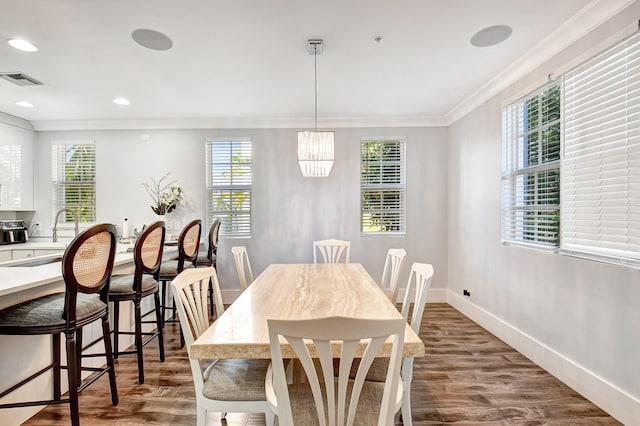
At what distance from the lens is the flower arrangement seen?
455cm

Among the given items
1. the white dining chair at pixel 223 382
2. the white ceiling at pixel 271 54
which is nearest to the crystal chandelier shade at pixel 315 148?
the white ceiling at pixel 271 54

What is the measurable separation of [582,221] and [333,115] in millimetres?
3082

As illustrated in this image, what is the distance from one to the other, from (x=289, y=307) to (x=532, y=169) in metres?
2.53

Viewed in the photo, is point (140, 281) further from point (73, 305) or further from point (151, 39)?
point (151, 39)

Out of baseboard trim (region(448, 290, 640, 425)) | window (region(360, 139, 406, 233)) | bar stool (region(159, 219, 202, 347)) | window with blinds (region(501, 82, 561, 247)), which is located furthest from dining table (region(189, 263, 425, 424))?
window (region(360, 139, 406, 233))

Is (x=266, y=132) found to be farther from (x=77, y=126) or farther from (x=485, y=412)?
(x=485, y=412)

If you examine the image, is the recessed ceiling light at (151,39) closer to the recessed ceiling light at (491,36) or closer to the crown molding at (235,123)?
the crown molding at (235,123)

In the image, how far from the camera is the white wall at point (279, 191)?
4688 mm

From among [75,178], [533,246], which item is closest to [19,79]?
[75,178]

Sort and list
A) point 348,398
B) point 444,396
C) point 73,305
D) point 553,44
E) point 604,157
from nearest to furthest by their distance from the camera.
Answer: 1. point 348,398
2. point 73,305
3. point 604,157
4. point 444,396
5. point 553,44

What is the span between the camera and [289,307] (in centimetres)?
173

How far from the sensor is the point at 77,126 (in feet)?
15.4

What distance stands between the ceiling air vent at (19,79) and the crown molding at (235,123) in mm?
1371

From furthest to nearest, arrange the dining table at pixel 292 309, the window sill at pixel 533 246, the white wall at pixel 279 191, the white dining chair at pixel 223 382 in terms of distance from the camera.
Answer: the white wall at pixel 279 191 → the window sill at pixel 533 246 → the white dining chair at pixel 223 382 → the dining table at pixel 292 309
